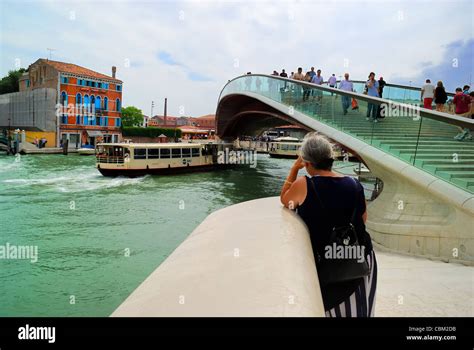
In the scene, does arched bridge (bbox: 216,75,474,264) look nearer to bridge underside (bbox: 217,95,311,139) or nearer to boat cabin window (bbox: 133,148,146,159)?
boat cabin window (bbox: 133,148,146,159)

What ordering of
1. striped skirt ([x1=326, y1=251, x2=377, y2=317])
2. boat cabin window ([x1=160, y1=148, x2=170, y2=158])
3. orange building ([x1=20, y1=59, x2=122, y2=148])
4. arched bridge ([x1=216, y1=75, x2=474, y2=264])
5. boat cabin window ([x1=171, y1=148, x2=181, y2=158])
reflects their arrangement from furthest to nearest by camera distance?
orange building ([x1=20, y1=59, x2=122, y2=148]) < boat cabin window ([x1=171, y1=148, x2=181, y2=158]) < boat cabin window ([x1=160, y1=148, x2=170, y2=158]) < arched bridge ([x1=216, y1=75, x2=474, y2=264]) < striped skirt ([x1=326, y1=251, x2=377, y2=317])

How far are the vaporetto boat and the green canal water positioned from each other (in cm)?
70

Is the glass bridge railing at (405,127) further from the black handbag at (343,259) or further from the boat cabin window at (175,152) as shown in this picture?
the boat cabin window at (175,152)

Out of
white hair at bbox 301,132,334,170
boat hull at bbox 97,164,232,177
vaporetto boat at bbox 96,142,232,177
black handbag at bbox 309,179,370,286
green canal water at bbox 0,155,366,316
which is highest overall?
white hair at bbox 301,132,334,170

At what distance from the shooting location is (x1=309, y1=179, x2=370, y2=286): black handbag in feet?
5.17

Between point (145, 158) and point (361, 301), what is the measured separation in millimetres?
19295

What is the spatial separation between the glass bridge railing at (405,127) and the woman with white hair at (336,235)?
4811mm

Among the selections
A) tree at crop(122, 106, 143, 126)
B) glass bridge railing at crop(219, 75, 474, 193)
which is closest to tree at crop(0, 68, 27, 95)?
tree at crop(122, 106, 143, 126)

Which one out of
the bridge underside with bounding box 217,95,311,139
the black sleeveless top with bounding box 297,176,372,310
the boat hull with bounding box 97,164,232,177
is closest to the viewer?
the black sleeveless top with bounding box 297,176,372,310

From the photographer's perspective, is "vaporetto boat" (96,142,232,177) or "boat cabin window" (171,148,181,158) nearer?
"vaporetto boat" (96,142,232,177)

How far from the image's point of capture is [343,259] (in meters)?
1.59

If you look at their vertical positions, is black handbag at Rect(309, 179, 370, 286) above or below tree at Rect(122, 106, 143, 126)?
below

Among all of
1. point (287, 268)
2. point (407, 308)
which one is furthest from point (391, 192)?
point (287, 268)
